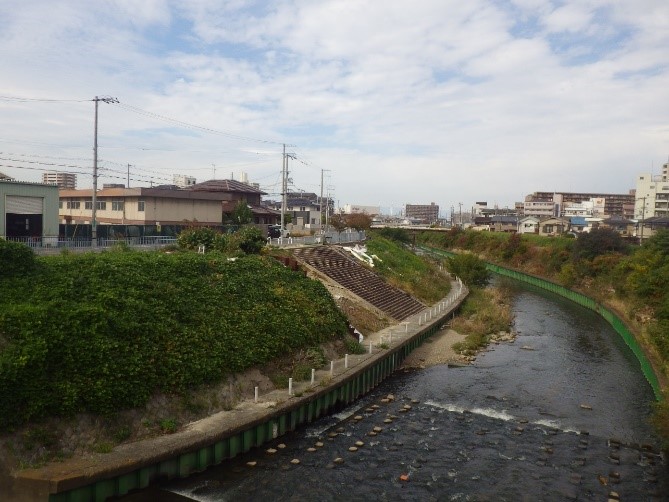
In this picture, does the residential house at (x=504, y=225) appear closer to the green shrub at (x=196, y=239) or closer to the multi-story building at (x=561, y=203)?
the multi-story building at (x=561, y=203)

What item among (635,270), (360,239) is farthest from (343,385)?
(360,239)

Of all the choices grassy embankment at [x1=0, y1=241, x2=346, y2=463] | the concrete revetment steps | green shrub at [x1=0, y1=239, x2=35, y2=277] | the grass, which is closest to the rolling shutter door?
grassy embankment at [x1=0, y1=241, x2=346, y2=463]

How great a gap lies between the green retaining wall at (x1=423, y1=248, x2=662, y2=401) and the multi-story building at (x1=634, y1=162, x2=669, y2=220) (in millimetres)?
46910

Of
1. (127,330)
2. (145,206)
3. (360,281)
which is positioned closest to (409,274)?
(360,281)

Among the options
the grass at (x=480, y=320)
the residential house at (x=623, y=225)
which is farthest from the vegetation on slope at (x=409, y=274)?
the residential house at (x=623, y=225)

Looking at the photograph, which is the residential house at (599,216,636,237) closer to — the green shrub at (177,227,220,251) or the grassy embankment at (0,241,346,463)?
the green shrub at (177,227,220,251)

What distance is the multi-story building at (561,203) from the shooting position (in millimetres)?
166000

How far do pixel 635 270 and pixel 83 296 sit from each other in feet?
123

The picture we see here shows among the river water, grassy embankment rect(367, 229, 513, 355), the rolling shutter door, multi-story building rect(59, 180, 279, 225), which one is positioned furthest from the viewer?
multi-story building rect(59, 180, 279, 225)

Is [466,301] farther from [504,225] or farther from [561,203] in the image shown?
[561,203]

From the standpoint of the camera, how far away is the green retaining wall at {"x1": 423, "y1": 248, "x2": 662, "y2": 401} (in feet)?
88.0

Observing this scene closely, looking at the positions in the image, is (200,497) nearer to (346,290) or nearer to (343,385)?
(343,385)

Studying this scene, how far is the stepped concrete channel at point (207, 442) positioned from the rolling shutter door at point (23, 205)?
20.4 metres

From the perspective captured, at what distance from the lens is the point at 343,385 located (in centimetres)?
2241
